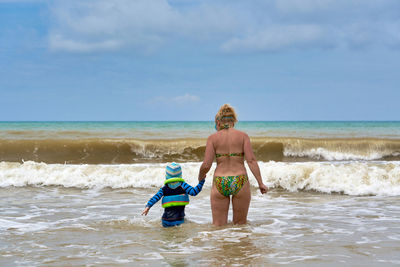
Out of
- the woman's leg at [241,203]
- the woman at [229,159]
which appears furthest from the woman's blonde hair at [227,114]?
the woman's leg at [241,203]

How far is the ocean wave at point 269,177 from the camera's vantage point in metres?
10.4

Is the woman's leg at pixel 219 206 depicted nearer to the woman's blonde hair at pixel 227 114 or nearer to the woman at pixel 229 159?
the woman at pixel 229 159

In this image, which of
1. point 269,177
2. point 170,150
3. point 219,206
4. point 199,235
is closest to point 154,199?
point 199,235

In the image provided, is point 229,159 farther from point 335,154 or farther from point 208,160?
point 335,154

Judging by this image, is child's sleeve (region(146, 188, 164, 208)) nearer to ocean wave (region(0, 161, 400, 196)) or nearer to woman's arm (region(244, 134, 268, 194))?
woman's arm (region(244, 134, 268, 194))

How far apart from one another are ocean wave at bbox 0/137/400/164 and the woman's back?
12.1m

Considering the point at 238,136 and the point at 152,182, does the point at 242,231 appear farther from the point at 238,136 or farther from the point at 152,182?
the point at 152,182

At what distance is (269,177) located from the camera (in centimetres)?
1136

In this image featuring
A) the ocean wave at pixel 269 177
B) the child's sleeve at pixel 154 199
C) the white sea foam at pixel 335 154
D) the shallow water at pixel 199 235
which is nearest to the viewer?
the shallow water at pixel 199 235

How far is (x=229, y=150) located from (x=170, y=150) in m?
13.9

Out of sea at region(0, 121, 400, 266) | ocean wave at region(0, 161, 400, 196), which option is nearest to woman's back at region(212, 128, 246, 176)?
sea at region(0, 121, 400, 266)

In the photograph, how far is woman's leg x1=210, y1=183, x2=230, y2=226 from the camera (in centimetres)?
561

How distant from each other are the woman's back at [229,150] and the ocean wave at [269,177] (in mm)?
5578

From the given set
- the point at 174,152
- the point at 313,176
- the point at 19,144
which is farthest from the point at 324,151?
the point at 19,144
